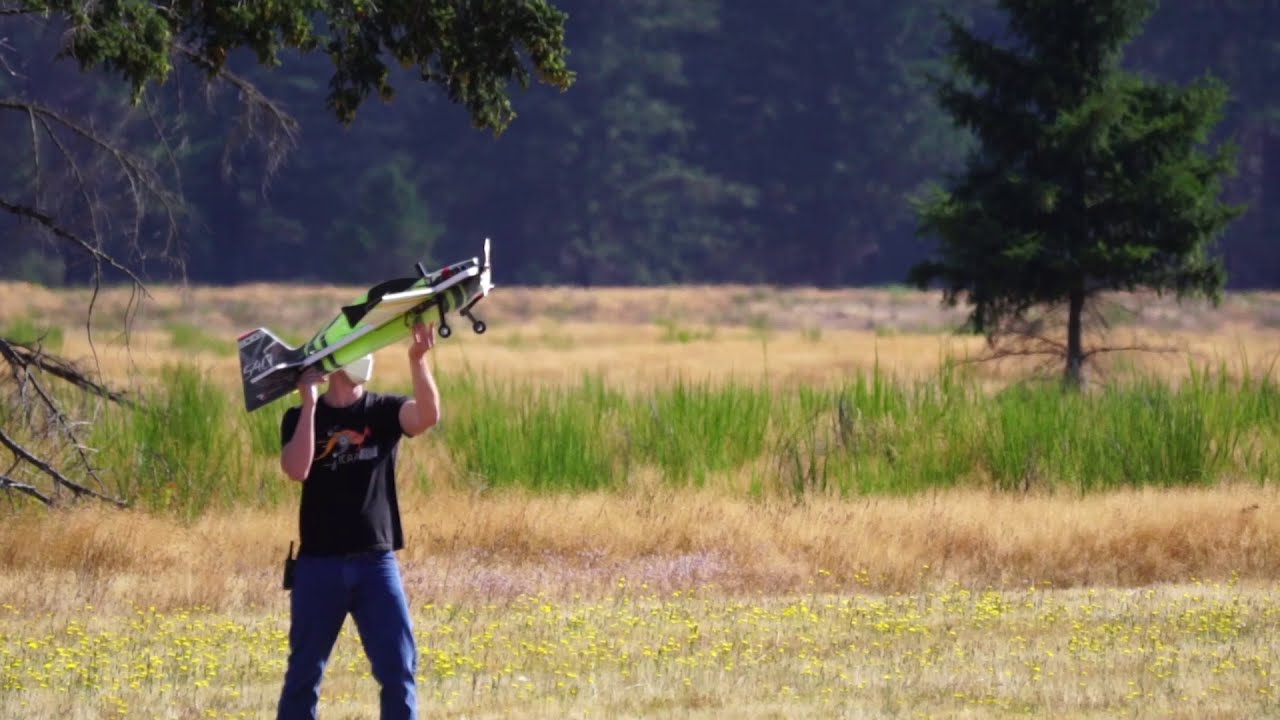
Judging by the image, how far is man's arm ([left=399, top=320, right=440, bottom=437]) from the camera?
746 centimetres

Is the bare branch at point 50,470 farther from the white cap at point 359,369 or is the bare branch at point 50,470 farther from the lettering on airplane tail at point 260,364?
the white cap at point 359,369

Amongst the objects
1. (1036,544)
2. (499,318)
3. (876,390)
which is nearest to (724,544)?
(1036,544)

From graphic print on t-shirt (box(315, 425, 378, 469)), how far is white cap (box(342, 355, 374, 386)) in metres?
0.22

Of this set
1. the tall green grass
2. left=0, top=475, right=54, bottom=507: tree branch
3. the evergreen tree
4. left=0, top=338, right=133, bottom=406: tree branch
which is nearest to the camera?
left=0, top=475, right=54, bottom=507: tree branch

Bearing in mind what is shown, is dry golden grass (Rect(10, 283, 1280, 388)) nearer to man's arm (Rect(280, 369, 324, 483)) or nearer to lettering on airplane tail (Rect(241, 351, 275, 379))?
lettering on airplane tail (Rect(241, 351, 275, 379))

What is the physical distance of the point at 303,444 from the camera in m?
7.42

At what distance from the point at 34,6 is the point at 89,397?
253 inches

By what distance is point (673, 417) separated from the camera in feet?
63.2

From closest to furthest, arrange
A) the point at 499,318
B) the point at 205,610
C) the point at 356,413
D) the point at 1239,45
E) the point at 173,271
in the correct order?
the point at 356,413, the point at 205,610, the point at 173,271, the point at 499,318, the point at 1239,45

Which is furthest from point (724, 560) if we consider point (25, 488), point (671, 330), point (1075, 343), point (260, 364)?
point (671, 330)

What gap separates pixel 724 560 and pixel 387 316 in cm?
698

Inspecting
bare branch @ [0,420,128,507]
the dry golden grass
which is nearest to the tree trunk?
the dry golden grass

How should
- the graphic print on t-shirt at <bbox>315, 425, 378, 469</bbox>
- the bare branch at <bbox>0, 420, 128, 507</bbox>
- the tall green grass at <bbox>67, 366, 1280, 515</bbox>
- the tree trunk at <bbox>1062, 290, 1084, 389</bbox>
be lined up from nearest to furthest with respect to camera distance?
the graphic print on t-shirt at <bbox>315, 425, 378, 469</bbox>, the bare branch at <bbox>0, 420, 128, 507</bbox>, the tall green grass at <bbox>67, 366, 1280, 515</bbox>, the tree trunk at <bbox>1062, 290, 1084, 389</bbox>

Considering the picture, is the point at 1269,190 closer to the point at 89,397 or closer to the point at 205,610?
the point at 89,397
